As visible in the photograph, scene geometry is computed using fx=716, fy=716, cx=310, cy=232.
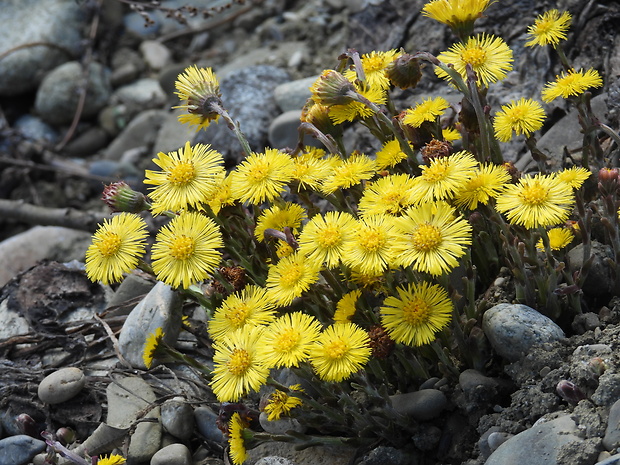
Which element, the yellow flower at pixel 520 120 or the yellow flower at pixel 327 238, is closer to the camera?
the yellow flower at pixel 327 238

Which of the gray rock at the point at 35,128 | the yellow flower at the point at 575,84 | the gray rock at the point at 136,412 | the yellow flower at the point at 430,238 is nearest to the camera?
the yellow flower at the point at 430,238

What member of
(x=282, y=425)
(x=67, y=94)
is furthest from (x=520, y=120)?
(x=67, y=94)

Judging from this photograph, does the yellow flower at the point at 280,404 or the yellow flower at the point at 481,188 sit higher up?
the yellow flower at the point at 481,188

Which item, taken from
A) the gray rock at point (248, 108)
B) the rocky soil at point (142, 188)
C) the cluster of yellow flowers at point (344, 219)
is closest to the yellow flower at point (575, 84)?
the cluster of yellow flowers at point (344, 219)

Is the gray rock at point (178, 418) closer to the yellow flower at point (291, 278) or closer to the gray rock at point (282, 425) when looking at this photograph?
the gray rock at point (282, 425)

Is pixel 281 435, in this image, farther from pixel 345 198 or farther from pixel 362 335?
pixel 345 198

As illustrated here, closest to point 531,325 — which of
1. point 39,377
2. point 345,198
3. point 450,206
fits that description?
point 450,206

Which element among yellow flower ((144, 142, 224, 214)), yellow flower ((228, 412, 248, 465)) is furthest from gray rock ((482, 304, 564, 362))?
yellow flower ((144, 142, 224, 214))
